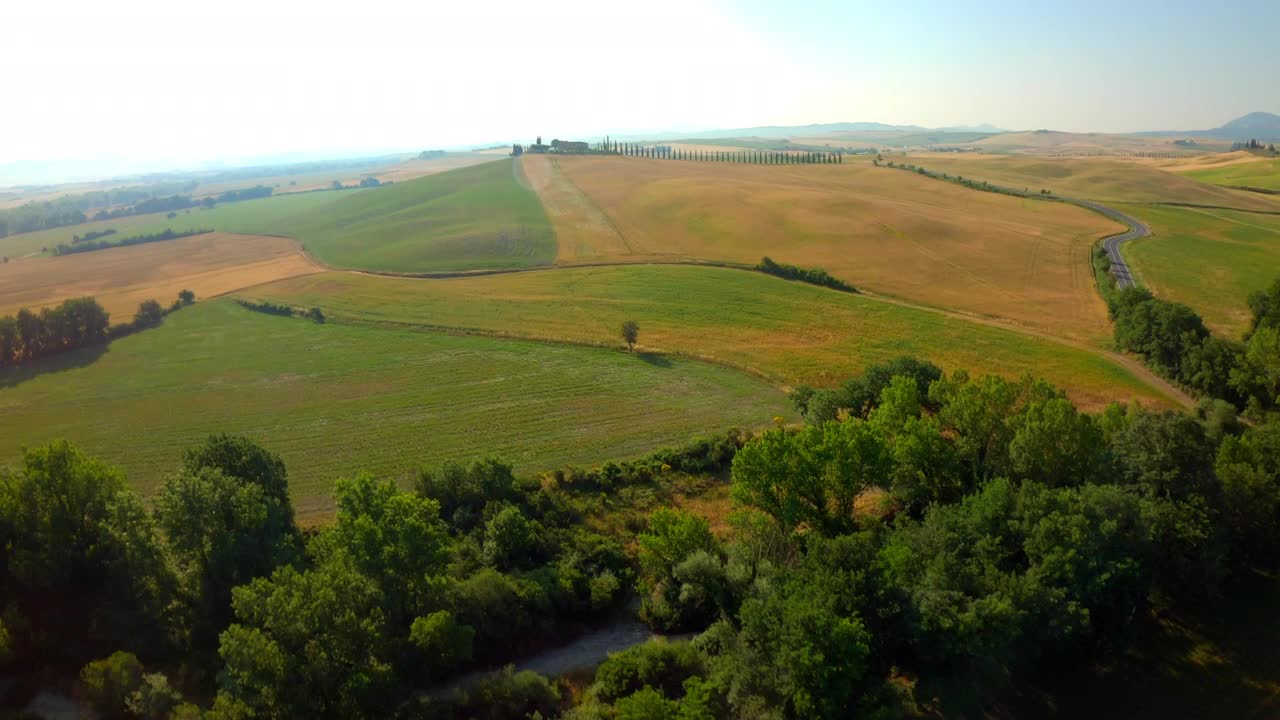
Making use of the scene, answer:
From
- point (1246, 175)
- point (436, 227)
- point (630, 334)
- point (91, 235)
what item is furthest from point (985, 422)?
point (1246, 175)

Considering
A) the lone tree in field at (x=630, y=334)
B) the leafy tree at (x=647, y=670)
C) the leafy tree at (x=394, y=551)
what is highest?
the lone tree in field at (x=630, y=334)

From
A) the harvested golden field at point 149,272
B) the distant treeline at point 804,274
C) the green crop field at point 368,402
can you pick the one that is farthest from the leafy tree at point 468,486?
the harvested golden field at point 149,272

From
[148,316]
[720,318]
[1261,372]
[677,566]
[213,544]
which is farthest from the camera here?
[148,316]

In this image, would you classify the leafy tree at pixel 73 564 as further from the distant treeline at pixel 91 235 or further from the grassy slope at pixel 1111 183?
the grassy slope at pixel 1111 183

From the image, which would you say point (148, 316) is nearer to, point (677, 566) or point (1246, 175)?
point (677, 566)

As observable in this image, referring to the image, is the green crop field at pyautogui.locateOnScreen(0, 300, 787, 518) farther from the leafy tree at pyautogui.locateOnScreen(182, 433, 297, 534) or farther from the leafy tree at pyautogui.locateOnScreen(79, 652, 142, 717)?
the leafy tree at pyautogui.locateOnScreen(79, 652, 142, 717)

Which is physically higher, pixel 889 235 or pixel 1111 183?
pixel 1111 183

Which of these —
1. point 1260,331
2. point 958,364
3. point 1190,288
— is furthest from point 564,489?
point 1190,288
